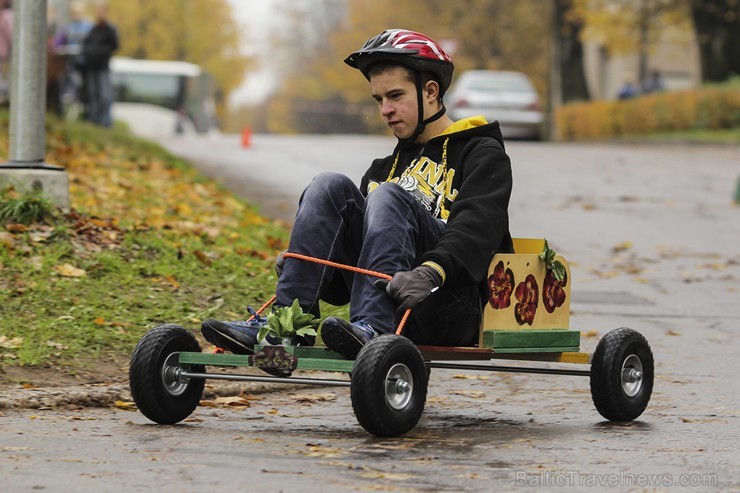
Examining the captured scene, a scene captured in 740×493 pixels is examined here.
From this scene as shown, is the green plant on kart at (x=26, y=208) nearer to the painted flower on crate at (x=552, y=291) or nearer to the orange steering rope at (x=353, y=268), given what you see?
A: the orange steering rope at (x=353, y=268)

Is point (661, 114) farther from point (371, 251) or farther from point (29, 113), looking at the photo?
point (371, 251)

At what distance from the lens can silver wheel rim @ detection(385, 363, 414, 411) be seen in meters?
4.92

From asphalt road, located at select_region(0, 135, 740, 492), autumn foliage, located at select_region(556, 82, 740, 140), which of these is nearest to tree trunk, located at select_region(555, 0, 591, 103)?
autumn foliage, located at select_region(556, 82, 740, 140)

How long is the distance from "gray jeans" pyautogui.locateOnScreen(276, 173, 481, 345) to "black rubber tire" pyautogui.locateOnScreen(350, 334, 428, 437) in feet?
0.79

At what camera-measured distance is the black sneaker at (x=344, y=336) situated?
495 cm

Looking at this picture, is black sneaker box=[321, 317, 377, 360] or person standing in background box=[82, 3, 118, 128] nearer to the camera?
black sneaker box=[321, 317, 377, 360]

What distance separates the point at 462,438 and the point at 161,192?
776 centimetres

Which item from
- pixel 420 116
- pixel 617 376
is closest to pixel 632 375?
pixel 617 376

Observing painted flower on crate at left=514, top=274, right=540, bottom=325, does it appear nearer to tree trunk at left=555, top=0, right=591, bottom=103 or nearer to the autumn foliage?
the autumn foliage

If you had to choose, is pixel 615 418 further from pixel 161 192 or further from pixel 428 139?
pixel 161 192

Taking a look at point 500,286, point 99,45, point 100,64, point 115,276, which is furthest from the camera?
point 100,64

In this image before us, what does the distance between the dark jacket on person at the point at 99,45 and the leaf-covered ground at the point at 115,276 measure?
34.9 feet

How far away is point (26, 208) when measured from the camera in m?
8.47

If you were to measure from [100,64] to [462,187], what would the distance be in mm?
17234
